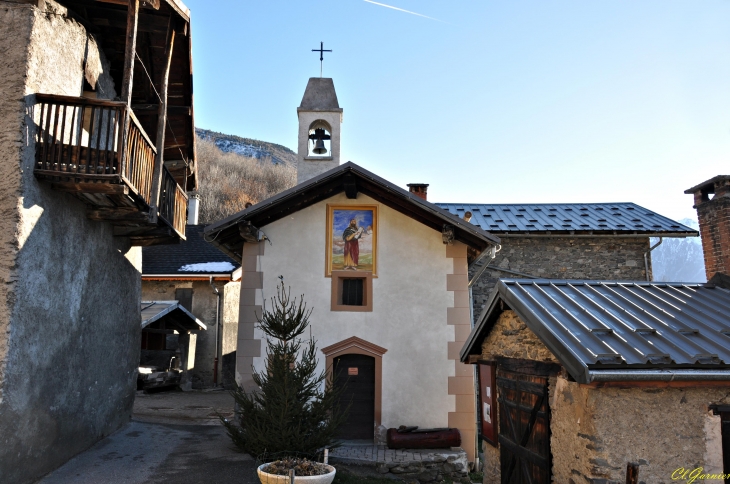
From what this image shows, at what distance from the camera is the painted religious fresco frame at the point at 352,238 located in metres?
11.4

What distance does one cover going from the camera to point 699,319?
21.5ft

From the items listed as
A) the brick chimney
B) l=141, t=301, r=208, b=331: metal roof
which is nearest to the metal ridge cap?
the brick chimney

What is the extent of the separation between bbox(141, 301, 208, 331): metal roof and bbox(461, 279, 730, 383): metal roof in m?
11.5

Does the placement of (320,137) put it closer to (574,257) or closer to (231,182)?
(574,257)

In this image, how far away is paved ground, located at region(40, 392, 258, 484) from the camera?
8102 mm

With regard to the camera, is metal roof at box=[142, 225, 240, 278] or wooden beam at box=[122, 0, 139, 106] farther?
metal roof at box=[142, 225, 240, 278]

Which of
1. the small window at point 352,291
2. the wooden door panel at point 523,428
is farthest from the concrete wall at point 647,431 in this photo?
the small window at point 352,291

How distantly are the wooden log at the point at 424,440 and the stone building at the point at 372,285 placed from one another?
319 mm

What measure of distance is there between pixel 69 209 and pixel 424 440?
7111mm

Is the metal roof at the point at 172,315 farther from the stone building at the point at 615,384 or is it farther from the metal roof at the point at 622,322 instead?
the stone building at the point at 615,384

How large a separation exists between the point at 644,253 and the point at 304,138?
10.1m

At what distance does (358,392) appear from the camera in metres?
11.2

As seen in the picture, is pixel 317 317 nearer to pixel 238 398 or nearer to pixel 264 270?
pixel 264 270

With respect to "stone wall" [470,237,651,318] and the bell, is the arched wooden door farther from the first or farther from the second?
the bell
